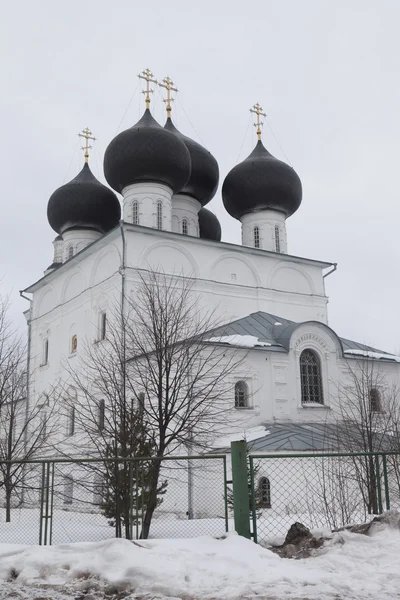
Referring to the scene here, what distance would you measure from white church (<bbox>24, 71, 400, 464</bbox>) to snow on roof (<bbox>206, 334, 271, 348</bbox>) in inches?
1.2

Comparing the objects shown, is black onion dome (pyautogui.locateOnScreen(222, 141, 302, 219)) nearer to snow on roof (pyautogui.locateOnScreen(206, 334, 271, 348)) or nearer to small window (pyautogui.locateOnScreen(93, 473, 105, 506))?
snow on roof (pyautogui.locateOnScreen(206, 334, 271, 348))

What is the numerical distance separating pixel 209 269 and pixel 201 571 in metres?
16.2

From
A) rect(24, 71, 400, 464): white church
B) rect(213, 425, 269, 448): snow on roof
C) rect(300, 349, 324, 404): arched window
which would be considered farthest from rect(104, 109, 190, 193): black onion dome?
rect(213, 425, 269, 448): snow on roof

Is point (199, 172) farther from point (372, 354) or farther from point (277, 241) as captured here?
point (372, 354)

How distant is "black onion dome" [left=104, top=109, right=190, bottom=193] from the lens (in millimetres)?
20859

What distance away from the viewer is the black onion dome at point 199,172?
24094 mm

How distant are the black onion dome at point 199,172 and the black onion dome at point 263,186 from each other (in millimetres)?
851

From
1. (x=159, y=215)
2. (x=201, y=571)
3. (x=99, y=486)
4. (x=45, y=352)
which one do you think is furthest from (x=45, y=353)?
(x=201, y=571)

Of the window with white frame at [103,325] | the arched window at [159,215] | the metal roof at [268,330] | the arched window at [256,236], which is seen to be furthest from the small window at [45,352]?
the arched window at [256,236]

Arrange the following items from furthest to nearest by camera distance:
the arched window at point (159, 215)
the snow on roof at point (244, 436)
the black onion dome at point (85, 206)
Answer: the black onion dome at point (85, 206) < the arched window at point (159, 215) < the snow on roof at point (244, 436)

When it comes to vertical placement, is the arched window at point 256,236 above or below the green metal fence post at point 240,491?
above

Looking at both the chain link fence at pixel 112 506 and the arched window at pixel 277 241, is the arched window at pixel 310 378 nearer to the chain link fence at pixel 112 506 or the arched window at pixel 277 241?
the chain link fence at pixel 112 506

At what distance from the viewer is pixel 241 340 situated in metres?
17.3

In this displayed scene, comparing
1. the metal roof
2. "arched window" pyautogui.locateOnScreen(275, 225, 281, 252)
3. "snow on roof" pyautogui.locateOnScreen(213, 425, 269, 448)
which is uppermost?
"arched window" pyautogui.locateOnScreen(275, 225, 281, 252)
